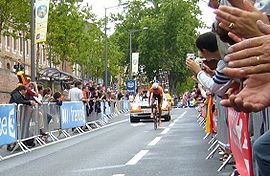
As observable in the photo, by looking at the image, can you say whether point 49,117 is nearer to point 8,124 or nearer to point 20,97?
point 20,97

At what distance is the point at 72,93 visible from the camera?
2281cm

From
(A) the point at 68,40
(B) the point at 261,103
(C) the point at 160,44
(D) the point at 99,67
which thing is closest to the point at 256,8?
(B) the point at 261,103

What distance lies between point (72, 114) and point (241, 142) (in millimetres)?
15284

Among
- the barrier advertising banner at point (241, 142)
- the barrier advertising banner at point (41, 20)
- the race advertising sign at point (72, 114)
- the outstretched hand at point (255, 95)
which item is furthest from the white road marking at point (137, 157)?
the barrier advertising banner at point (41, 20)

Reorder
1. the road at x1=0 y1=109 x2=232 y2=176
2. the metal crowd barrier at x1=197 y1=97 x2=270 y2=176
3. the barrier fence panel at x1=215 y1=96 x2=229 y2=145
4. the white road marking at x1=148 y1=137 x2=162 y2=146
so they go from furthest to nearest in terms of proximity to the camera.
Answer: the white road marking at x1=148 y1=137 x2=162 y2=146
the road at x1=0 y1=109 x2=232 y2=176
the barrier fence panel at x1=215 y1=96 x2=229 y2=145
the metal crowd barrier at x1=197 y1=97 x2=270 y2=176

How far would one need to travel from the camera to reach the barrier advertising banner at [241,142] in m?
5.03

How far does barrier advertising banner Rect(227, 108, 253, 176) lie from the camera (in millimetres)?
5027

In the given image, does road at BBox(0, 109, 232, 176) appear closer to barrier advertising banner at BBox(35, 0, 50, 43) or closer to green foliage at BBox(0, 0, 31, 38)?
barrier advertising banner at BBox(35, 0, 50, 43)

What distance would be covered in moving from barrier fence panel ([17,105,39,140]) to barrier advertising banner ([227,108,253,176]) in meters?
9.02

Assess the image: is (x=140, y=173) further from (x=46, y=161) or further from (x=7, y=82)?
(x=7, y=82)

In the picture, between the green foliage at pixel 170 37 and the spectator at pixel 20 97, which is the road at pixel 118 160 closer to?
the spectator at pixel 20 97

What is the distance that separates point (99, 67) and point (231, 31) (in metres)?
70.6

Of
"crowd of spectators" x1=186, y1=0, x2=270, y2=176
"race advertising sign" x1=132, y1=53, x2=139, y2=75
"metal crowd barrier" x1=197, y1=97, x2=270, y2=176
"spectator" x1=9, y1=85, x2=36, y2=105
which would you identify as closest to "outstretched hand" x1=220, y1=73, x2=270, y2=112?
"crowd of spectators" x1=186, y1=0, x2=270, y2=176

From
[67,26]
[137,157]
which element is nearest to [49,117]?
[137,157]
